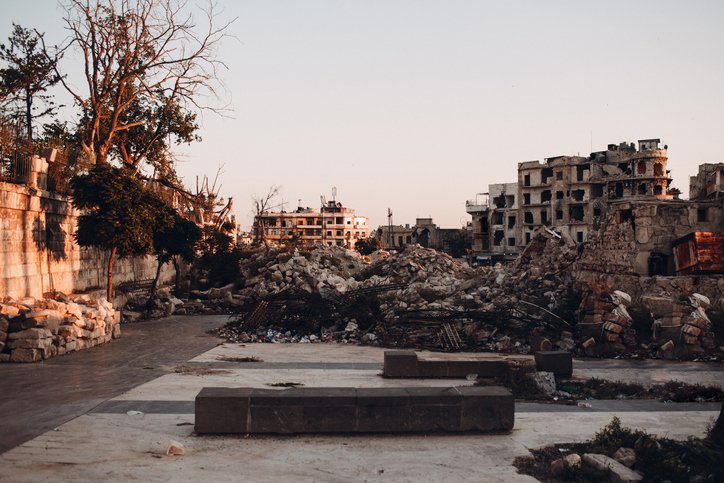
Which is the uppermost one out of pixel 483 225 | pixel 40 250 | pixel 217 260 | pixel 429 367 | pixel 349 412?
pixel 483 225

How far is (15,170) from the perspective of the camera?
16594 mm

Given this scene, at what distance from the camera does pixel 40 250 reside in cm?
1764

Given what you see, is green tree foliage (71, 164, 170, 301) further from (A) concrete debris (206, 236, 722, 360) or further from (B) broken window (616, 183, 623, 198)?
(B) broken window (616, 183, 623, 198)

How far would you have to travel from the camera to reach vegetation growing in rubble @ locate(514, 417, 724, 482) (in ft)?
20.1

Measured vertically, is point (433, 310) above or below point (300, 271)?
below

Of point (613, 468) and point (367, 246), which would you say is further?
point (367, 246)

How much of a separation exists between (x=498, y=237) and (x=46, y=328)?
62.4 metres

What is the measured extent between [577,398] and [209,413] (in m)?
6.02

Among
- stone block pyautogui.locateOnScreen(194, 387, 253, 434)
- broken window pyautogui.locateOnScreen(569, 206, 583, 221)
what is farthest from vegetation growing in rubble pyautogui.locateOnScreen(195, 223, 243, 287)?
broken window pyautogui.locateOnScreen(569, 206, 583, 221)

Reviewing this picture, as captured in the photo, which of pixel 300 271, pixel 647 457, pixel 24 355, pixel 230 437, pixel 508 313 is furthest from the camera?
A: pixel 300 271

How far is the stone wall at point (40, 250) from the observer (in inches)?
618

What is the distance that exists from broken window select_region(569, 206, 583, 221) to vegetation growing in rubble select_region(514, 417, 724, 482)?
6075cm

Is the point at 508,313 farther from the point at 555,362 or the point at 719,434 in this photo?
the point at 719,434

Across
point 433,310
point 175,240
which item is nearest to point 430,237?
point 175,240
